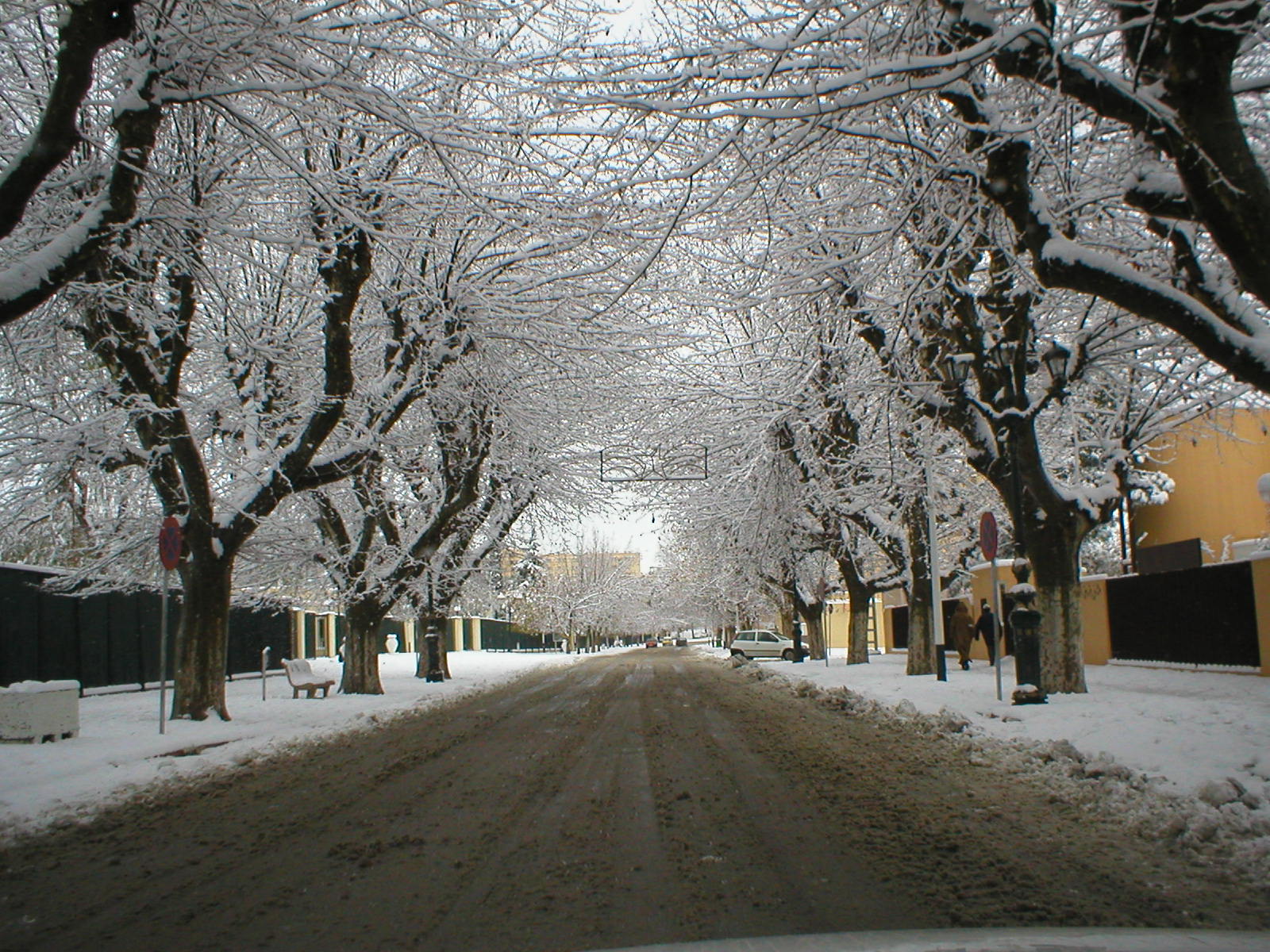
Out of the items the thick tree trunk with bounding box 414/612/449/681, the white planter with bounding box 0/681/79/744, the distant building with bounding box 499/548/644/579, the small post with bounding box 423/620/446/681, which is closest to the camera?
the white planter with bounding box 0/681/79/744

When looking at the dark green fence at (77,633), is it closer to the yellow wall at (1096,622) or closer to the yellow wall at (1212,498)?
the yellow wall at (1096,622)

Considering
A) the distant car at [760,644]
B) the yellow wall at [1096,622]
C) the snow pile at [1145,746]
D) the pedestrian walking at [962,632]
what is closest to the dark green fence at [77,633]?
the snow pile at [1145,746]

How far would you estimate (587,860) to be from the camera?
5301 millimetres

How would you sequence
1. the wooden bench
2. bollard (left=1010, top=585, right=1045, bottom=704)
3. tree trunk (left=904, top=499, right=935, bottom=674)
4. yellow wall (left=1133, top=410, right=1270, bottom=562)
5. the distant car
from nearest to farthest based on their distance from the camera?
bollard (left=1010, top=585, right=1045, bottom=704) < the wooden bench < tree trunk (left=904, top=499, right=935, bottom=674) < yellow wall (left=1133, top=410, right=1270, bottom=562) < the distant car

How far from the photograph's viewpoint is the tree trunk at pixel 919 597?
66.0 ft

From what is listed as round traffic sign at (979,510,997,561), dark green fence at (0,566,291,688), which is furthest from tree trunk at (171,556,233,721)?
round traffic sign at (979,510,997,561)

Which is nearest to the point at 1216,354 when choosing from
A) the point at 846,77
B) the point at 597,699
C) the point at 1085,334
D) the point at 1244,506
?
the point at 846,77

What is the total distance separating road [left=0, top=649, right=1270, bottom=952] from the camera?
417cm

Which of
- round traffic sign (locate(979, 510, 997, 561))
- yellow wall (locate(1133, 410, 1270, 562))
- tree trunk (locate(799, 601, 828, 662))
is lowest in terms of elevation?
tree trunk (locate(799, 601, 828, 662))

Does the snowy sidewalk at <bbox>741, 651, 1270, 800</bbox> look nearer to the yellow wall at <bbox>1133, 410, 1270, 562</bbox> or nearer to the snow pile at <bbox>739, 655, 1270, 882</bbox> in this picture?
the snow pile at <bbox>739, 655, 1270, 882</bbox>

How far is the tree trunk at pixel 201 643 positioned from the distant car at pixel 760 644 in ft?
101

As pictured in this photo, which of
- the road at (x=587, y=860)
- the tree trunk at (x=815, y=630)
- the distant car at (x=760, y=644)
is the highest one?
the road at (x=587, y=860)

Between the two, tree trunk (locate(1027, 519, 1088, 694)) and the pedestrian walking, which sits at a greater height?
tree trunk (locate(1027, 519, 1088, 694))

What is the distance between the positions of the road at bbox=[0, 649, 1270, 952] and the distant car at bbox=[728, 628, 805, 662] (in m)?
33.0
